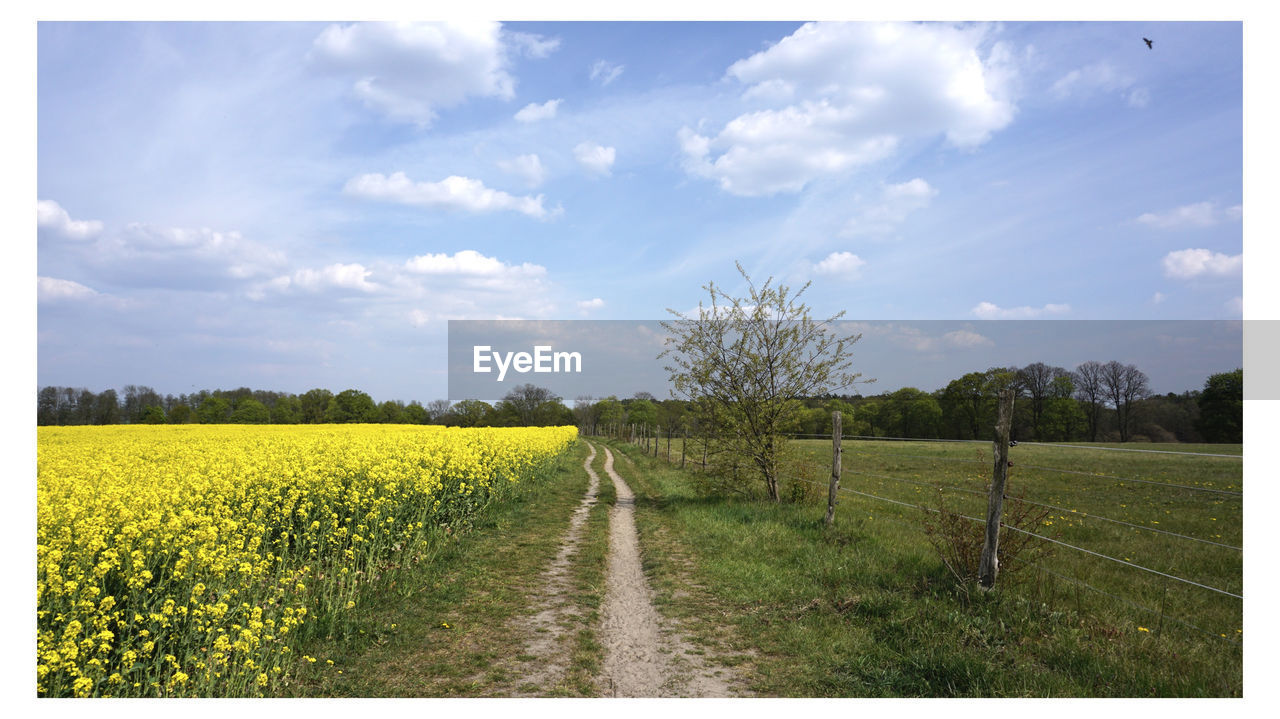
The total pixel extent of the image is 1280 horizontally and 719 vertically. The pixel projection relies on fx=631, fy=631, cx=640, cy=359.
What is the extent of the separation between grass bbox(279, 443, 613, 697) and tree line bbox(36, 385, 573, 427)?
55.5 m

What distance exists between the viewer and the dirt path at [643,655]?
4949 mm

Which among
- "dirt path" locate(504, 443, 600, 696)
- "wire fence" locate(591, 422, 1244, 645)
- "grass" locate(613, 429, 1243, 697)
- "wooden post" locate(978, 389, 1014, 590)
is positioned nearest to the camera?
"grass" locate(613, 429, 1243, 697)

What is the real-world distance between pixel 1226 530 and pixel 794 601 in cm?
1026

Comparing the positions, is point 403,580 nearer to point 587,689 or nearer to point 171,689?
point 171,689

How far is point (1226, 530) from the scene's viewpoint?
1177cm

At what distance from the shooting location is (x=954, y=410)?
6481cm

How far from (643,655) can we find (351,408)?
78255 mm

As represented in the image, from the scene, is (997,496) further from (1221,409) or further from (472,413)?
(472,413)

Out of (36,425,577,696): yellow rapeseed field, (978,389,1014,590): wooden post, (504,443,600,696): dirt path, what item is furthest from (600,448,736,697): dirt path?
(978,389,1014,590): wooden post

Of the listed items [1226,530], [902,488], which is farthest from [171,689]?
[902,488]

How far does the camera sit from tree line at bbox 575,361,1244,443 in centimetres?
3972

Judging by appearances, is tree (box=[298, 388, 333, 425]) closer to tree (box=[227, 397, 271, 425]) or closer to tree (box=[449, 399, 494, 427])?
tree (box=[227, 397, 271, 425])

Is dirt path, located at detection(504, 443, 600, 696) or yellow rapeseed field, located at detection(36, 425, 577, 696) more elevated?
yellow rapeseed field, located at detection(36, 425, 577, 696)

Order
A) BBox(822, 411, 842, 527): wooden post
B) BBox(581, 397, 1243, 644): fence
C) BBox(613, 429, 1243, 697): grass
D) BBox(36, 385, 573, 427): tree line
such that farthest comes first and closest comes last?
BBox(36, 385, 573, 427): tree line → BBox(822, 411, 842, 527): wooden post → BBox(581, 397, 1243, 644): fence → BBox(613, 429, 1243, 697): grass
